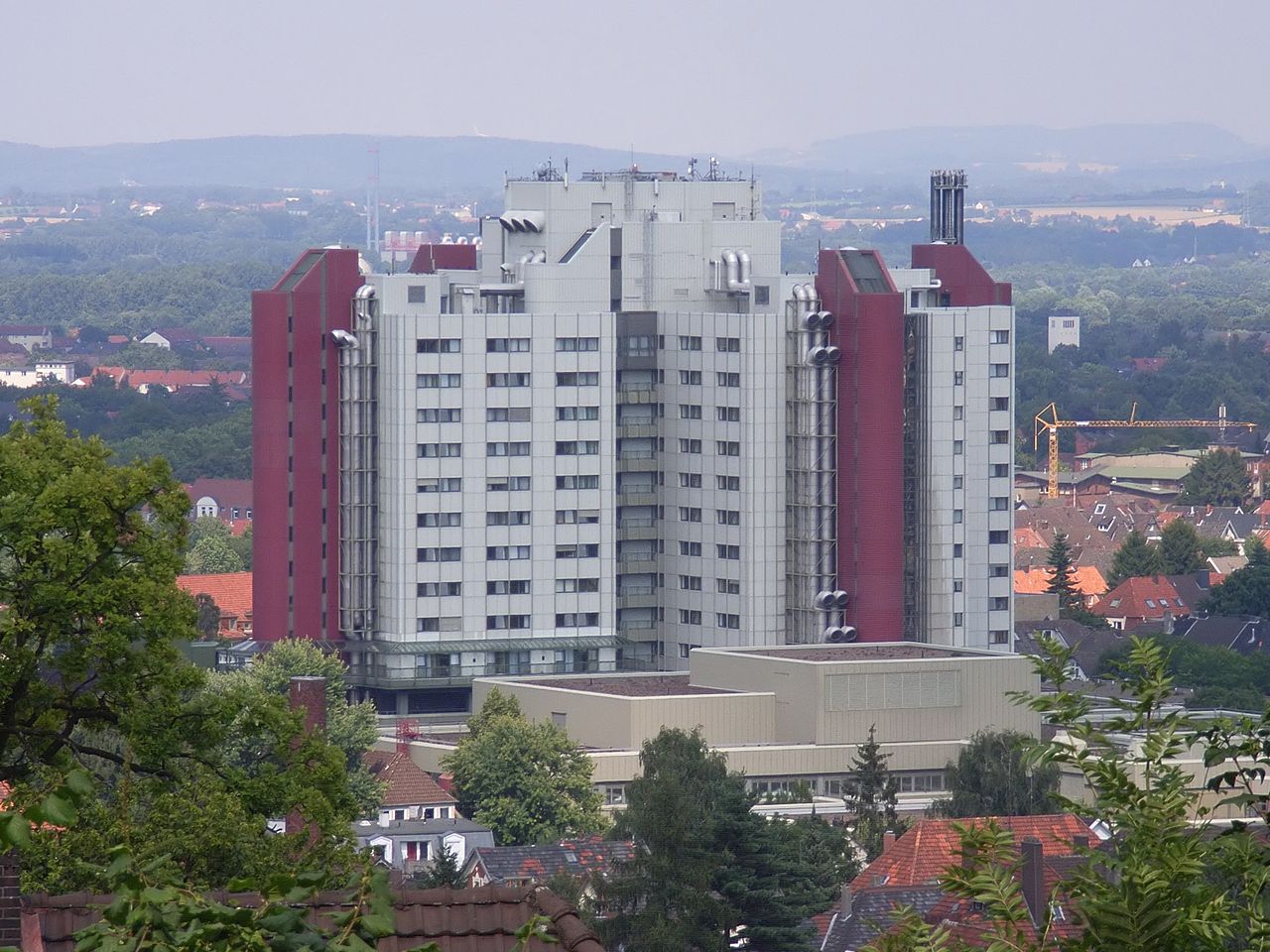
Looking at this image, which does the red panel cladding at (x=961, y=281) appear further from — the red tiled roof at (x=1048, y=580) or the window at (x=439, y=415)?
the red tiled roof at (x=1048, y=580)

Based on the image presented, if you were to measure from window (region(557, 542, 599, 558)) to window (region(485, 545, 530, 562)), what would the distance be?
1.50 metres

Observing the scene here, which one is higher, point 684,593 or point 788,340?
point 788,340

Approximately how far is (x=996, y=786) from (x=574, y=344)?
38.5 meters

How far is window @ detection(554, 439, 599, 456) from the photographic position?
12206 centimetres

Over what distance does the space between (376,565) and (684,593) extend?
38.3 ft

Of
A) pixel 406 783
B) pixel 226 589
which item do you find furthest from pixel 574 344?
pixel 226 589

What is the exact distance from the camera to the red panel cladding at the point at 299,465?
120500mm

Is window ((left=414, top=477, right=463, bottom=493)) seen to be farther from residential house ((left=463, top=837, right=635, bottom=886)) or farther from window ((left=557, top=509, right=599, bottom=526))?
residential house ((left=463, top=837, right=635, bottom=886))

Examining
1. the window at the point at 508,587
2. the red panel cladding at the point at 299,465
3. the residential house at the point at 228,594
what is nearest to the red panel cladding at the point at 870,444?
the window at the point at 508,587

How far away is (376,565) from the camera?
397 ft

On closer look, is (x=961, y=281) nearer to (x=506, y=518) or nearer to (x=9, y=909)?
(x=506, y=518)

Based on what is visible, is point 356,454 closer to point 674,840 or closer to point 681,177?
point 681,177

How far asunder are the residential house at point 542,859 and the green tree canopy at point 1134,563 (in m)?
113

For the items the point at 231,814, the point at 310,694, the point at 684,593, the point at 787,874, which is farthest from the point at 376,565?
the point at 231,814
